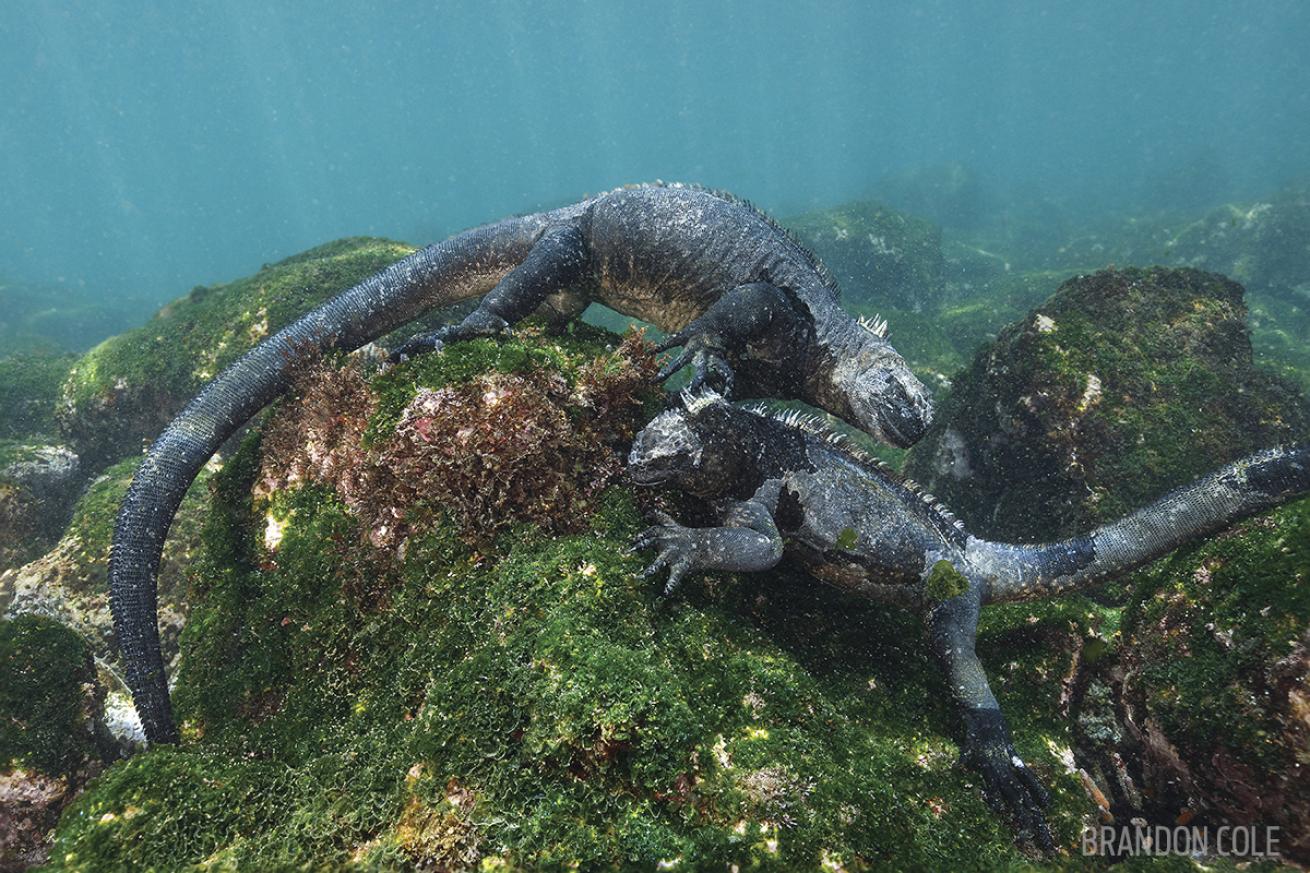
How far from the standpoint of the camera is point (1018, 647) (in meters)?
3.97

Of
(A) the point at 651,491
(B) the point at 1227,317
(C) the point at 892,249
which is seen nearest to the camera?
(A) the point at 651,491

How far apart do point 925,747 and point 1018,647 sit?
4.52ft

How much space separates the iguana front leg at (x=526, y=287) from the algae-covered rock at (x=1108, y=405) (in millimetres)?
5435

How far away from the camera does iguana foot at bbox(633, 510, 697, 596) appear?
3137mm

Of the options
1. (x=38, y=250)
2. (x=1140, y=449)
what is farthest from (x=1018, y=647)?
(x=38, y=250)

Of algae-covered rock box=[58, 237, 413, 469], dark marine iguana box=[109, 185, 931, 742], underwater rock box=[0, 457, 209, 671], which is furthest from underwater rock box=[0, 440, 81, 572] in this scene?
dark marine iguana box=[109, 185, 931, 742]

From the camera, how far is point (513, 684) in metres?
2.36

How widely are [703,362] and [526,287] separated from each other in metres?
1.84

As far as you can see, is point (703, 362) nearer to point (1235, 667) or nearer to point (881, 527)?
point (881, 527)

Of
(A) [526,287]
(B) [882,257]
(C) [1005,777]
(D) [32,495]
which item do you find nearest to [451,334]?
(A) [526,287]

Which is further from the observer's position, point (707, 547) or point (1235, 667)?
point (707, 547)

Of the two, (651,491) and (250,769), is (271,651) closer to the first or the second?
(250,769)

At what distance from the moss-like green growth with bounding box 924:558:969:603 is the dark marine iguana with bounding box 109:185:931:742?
1276mm

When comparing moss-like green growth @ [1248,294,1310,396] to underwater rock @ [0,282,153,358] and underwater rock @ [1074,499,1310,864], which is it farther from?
underwater rock @ [0,282,153,358]
